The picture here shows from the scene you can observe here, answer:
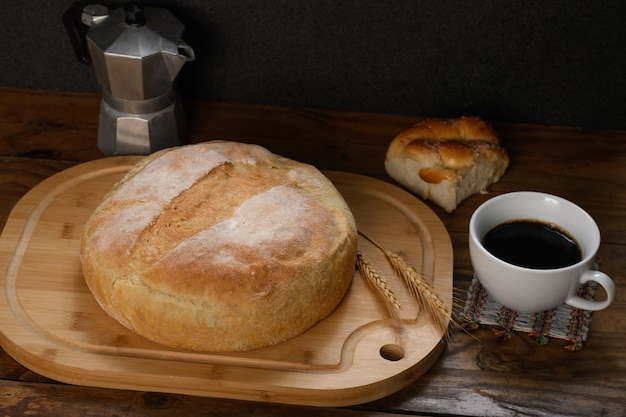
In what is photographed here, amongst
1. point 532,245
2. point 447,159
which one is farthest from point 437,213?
A: point 532,245

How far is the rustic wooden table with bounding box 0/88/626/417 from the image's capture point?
3.87 ft

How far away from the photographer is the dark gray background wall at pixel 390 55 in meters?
1.64

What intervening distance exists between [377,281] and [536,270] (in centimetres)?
25

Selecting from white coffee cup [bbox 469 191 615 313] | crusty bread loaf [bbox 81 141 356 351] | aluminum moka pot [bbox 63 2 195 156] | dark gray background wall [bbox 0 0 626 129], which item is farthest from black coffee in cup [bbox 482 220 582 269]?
aluminum moka pot [bbox 63 2 195 156]

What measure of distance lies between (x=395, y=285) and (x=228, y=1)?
2.35 feet

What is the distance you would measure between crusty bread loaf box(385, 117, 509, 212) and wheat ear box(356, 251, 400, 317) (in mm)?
254

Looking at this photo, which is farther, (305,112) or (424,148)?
(305,112)

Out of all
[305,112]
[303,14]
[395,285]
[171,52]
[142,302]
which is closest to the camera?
[142,302]

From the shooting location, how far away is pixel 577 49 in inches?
65.7

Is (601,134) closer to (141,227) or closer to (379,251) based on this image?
(379,251)

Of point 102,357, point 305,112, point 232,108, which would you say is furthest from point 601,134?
point 102,357

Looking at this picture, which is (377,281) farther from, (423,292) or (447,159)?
(447,159)

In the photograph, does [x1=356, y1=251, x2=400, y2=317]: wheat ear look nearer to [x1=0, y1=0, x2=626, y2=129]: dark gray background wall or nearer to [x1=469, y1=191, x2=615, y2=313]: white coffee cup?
[x1=469, y1=191, x2=615, y2=313]: white coffee cup

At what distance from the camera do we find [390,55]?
1705 mm
